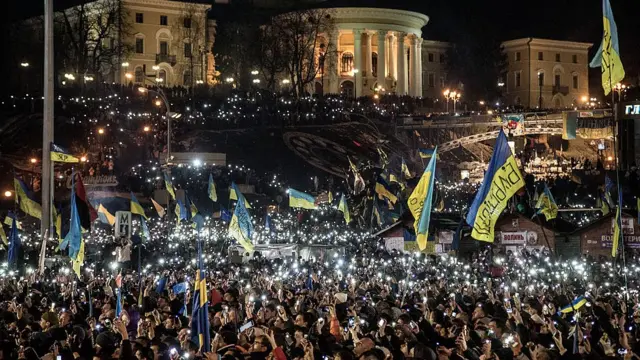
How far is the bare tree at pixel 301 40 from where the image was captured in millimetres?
83625

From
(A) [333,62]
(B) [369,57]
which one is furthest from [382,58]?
(A) [333,62]

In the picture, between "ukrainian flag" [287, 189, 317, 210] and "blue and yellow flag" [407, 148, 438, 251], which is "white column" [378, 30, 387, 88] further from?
"blue and yellow flag" [407, 148, 438, 251]

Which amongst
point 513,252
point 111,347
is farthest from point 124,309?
point 513,252

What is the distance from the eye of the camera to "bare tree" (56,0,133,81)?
2928 inches

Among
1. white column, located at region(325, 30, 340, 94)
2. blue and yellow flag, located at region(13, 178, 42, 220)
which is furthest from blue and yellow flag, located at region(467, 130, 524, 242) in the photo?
white column, located at region(325, 30, 340, 94)

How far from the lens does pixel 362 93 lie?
96.3 meters

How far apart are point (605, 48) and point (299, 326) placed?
6.78 metres

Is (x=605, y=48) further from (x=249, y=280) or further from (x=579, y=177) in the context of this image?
(x=579, y=177)

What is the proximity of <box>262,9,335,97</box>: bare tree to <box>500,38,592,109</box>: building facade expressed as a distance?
2269 centimetres

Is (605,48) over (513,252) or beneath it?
over

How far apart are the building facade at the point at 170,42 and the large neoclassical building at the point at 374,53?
34.5 feet

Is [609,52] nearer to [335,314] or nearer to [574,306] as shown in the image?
[574,306]

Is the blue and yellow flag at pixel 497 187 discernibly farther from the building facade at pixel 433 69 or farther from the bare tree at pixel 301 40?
the building facade at pixel 433 69

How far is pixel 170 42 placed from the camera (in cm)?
9000
